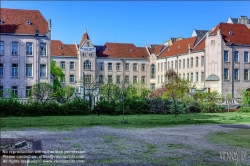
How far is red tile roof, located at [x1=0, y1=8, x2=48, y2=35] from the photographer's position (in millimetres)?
36750

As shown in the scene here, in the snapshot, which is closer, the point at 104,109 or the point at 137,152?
the point at 137,152

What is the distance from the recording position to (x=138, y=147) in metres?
11.2

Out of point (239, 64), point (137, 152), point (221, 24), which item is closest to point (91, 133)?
point (137, 152)

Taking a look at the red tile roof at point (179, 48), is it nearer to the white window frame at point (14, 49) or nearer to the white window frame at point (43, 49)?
the white window frame at point (43, 49)

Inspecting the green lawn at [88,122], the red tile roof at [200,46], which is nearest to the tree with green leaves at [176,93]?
the green lawn at [88,122]

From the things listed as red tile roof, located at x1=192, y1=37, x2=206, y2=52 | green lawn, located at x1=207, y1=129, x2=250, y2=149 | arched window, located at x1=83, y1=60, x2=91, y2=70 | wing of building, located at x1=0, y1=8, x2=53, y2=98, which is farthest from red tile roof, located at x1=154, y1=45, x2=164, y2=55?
green lawn, located at x1=207, y1=129, x2=250, y2=149

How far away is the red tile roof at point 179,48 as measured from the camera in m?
52.8

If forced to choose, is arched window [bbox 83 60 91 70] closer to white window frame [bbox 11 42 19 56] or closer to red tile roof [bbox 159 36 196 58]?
red tile roof [bbox 159 36 196 58]

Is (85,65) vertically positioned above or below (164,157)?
above

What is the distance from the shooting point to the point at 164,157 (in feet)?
31.0

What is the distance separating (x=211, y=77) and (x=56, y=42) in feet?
80.8

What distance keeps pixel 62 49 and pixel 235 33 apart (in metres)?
26.2

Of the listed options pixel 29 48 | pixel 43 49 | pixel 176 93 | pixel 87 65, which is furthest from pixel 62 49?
pixel 176 93

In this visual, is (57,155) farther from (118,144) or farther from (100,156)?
(118,144)
